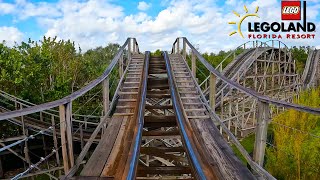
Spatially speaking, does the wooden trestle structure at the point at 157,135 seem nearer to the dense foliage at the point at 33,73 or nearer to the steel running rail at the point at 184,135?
the steel running rail at the point at 184,135

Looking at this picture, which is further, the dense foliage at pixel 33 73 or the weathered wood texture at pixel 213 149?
the dense foliage at pixel 33 73

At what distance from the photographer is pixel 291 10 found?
15586mm

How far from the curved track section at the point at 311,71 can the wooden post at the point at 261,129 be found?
826 inches

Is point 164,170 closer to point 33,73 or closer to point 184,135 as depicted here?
point 184,135

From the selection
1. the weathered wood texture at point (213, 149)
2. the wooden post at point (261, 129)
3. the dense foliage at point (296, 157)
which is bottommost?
the dense foliage at point (296, 157)

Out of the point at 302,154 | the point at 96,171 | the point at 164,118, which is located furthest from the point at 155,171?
the point at 302,154

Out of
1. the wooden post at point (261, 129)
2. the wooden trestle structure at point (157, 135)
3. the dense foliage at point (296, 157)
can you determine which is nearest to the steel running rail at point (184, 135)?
the wooden trestle structure at point (157, 135)

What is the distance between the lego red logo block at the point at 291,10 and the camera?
→ 15227 mm

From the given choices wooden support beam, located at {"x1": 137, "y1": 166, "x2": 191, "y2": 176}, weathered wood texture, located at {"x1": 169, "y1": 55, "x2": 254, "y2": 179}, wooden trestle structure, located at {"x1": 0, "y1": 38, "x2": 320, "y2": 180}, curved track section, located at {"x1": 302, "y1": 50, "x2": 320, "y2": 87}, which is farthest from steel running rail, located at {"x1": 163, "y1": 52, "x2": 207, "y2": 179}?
curved track section, located at {"x1": 302, "y1": 50, "x2": 320, "y2": 87}

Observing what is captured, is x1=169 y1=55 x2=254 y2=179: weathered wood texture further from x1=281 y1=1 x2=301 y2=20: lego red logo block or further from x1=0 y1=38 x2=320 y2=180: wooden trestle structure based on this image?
x1=281 y1=1 x2=301 y2=20: lego red logo block

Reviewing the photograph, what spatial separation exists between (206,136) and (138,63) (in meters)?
5.28

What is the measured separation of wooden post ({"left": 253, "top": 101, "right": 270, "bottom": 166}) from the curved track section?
20991 mm

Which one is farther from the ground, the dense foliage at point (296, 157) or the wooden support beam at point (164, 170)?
the wooden support beam at point (164, 170)

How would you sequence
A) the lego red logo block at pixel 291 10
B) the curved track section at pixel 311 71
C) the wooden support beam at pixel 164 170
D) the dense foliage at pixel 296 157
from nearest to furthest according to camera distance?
the wooden support beam at pixel 164 170 < the dense foliage at pixel 296 157 < the lego red logo block at pixel 291 10 < the curved track section at pixel 311 71
